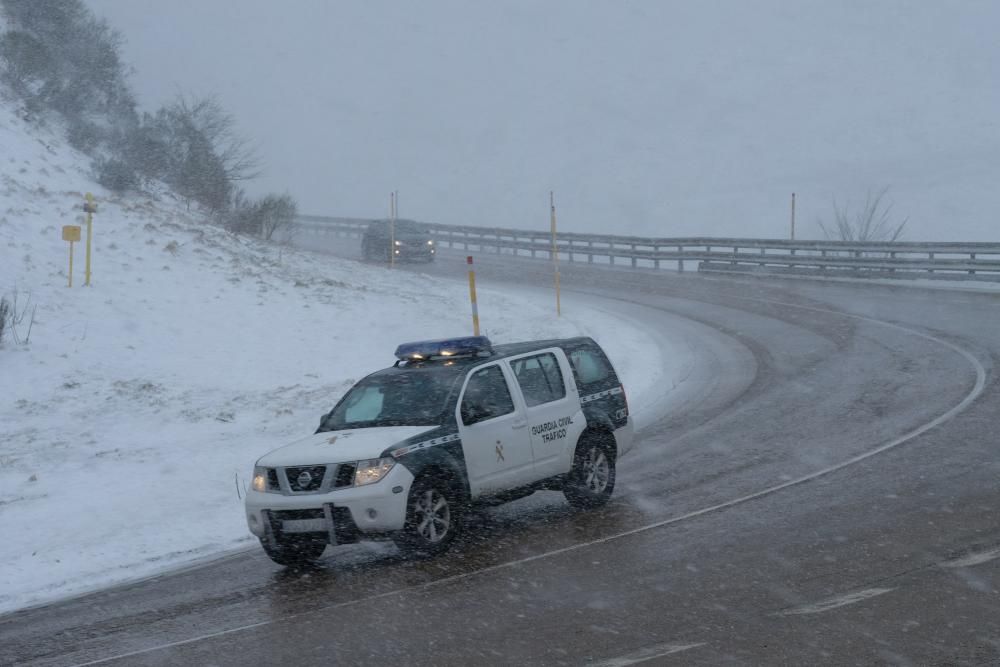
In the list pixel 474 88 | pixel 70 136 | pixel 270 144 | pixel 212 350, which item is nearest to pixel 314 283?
pixel 212 350

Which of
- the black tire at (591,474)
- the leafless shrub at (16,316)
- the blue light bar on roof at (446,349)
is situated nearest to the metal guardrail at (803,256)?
the black tire at (591,474)

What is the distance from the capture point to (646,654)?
21.3ft

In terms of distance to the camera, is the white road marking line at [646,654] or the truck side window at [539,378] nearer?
the white road marking line at [646,654]

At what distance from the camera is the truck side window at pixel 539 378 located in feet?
34.6

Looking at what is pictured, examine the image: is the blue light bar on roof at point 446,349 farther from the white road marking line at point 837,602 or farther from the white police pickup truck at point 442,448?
the white road marking line at point 837,602

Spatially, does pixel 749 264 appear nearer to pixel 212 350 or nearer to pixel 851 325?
pixel 851 325

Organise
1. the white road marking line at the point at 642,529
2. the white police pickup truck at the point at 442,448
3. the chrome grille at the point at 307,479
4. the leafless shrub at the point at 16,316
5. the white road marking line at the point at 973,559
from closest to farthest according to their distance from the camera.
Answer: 1. the white road marking line at the point at 642,529
2. the white road marking line at the point at 973,559
3. the white police pickup truck at the point at 442,448
4. the chrome grille at the point at 307,479
5. the leafless shrub at the point at 16,316

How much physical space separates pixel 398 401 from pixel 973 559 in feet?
15.6

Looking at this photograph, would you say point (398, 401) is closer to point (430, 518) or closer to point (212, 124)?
point (430, 518)

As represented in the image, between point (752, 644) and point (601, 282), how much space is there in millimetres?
29001

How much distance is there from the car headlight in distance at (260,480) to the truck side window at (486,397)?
170cm

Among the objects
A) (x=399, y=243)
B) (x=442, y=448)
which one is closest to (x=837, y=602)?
(x=442, y=448)

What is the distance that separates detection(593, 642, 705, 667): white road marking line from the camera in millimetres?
6355

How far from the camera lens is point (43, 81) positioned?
3278 centimetres
